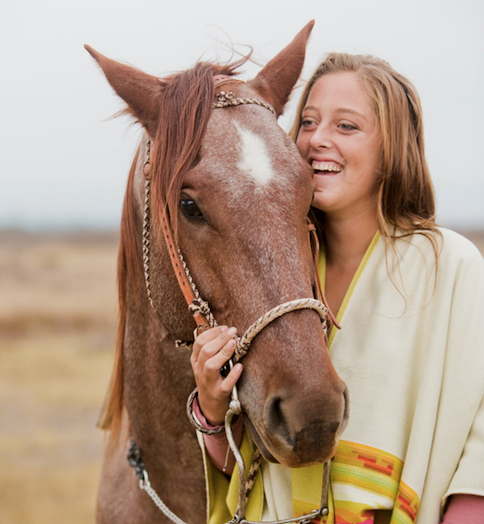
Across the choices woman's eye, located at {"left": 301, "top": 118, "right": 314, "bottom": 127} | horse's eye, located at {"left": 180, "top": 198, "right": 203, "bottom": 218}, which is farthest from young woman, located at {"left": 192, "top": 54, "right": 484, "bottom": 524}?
horse's eye, located at {"left": 180, "top": 198, "right": 203, "bottom": 218}

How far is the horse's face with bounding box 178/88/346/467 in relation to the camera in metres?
1.24

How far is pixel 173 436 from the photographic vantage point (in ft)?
6.34

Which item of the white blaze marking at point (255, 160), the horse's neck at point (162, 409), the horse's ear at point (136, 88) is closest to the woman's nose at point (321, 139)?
the white blaze marking at point (255, 160)

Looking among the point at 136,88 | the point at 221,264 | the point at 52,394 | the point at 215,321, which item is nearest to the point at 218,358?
the point at 215,321

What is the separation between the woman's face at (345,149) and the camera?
5.65 ft

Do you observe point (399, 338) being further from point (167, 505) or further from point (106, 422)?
point (106, 422)

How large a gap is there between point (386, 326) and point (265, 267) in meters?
0.48

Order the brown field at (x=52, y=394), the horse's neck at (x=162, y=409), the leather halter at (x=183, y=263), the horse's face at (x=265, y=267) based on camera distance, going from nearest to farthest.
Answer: the horse's face at (x=265, y=267) < the leather halter at (x=183, y=263) < the horse's neck at (x=162, y=409) < the brown field at (x=52, y=394)

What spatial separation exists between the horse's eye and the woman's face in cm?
45

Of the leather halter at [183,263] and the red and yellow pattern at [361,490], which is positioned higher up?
the leather halter at [183,263]

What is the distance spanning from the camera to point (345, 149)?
5.64 feet

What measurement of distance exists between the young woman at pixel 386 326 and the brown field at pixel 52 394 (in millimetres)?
1057

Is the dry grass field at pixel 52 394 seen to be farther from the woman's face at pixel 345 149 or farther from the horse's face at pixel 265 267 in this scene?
the woman's face at pixel 345 149

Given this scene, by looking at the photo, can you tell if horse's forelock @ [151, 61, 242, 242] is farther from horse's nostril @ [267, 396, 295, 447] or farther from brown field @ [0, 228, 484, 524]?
brown field @ [0, 228, 484, 524]
